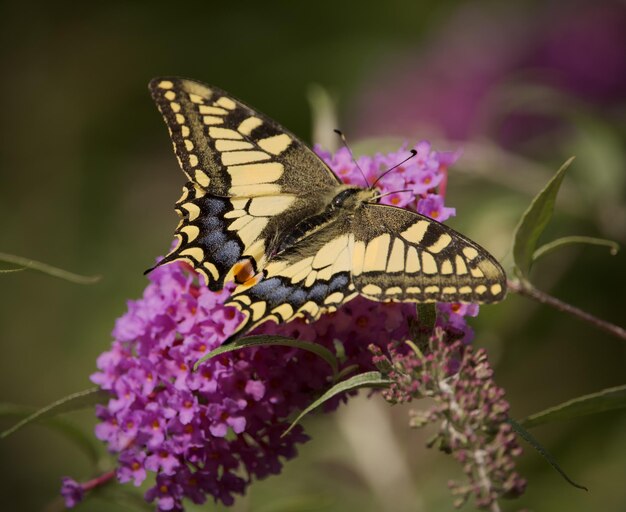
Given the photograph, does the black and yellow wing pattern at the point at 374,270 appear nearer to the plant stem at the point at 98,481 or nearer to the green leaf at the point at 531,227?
the green leaf at the point at 531,227

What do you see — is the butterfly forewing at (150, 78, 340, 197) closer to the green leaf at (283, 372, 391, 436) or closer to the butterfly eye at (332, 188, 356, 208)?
the butterfly eye at (332, 188, 356, 208)

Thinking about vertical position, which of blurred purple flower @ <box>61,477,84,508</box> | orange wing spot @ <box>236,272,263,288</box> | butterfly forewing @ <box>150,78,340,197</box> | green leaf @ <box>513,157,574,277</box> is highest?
butterfly forewing @ <box>150,78,340,197</box>

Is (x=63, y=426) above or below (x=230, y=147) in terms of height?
below

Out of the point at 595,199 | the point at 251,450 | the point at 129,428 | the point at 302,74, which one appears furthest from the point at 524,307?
the point at 302,74

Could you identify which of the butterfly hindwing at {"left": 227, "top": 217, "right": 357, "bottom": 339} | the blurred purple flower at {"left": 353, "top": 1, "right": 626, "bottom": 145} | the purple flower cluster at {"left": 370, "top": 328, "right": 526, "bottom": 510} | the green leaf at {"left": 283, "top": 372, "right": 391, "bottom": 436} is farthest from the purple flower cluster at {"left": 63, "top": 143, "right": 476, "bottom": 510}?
the blurred purple flower at {"left": 353, "top": 1, "right": 626, "bottom": 145}

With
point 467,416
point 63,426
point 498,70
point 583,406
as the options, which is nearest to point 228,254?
point 63,426

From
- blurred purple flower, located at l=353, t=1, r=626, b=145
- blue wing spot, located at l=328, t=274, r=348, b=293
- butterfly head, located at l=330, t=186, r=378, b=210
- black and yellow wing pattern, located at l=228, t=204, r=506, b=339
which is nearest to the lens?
black and yellow wing pattern, located at l=228, t=204, r=506, b=339

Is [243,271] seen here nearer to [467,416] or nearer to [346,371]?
[346,371]
